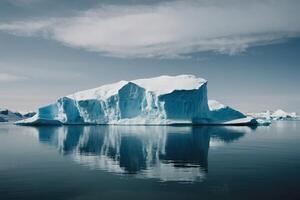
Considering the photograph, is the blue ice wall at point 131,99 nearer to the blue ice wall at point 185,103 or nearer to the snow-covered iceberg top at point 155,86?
the snow-covered iceberg top at point 155,86

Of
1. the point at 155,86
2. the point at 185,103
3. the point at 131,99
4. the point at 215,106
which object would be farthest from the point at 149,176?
the point at 215,106

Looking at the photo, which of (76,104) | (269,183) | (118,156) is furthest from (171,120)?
(269,183)

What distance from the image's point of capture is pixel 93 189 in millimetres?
13891

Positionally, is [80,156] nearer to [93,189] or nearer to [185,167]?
[185,167]

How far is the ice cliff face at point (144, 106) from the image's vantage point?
225 ft

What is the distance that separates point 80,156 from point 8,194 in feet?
37.8

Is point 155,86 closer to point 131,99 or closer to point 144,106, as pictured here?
point 144,106

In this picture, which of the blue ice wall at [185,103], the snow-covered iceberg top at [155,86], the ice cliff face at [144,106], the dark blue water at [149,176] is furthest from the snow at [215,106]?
the dark blue water at [149,176]

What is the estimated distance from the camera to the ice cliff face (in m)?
68.6

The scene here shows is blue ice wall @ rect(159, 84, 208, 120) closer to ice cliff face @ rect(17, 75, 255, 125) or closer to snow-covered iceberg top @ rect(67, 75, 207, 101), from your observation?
ice cliff face @ rect(17, 75, 255, 125)

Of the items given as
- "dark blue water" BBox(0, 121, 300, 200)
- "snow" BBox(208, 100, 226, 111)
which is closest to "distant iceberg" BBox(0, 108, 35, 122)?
"snow" BBox(208, 100, 226, 111)

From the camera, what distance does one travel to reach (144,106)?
7256 cm

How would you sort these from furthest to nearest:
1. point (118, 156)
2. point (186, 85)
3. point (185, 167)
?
point (186, 85), point (118, 156), point (185, 167)

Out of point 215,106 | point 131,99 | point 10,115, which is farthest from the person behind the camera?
point 10,115
